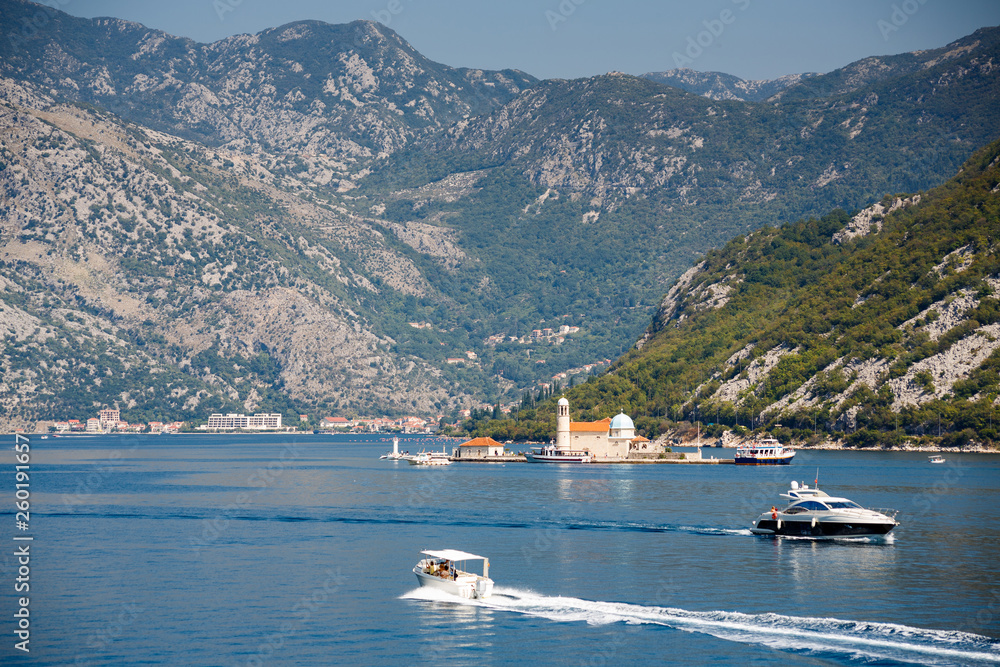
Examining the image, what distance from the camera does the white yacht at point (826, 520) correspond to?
309 feet

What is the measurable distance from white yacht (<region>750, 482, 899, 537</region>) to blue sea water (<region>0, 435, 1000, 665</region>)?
56.8 inches

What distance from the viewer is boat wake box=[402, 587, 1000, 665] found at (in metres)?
55.1

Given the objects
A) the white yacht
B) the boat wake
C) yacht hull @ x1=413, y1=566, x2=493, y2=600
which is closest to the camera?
the boat wake

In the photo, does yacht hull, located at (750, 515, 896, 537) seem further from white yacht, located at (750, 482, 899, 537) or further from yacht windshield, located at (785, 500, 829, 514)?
yacht windshield, located at (785, 500, 829, 514)

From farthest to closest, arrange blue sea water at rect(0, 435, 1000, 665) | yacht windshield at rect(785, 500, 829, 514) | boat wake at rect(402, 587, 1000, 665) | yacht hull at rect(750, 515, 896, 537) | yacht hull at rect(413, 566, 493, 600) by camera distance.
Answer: yacht windshield at rect(785, 500, 829, 514) < yacht hull at rect(750, 515, 896, 537) < yacht hull at rect(413, 566, 493, 600) < blue sea water at rect(0, 435, 1000, 665) < boat wake at rect(402, 587, 1000, 665)

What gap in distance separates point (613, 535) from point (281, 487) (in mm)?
74932

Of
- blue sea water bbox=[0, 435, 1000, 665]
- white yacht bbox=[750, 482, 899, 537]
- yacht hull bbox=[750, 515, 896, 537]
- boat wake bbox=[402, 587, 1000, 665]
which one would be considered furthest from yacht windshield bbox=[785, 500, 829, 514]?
boat wake bbox=[402, 587, 1000, 665]

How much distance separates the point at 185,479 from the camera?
7116 inches

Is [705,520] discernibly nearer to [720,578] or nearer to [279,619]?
[720,578]

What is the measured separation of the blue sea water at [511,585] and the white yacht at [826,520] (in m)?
1.44

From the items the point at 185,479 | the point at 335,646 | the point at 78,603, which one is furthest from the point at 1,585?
the point at 185,479

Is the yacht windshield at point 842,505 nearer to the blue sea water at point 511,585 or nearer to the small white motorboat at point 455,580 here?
the blue sea water at point 511,585

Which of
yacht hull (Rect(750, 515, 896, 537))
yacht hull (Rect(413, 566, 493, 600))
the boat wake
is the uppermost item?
yacht hull (Rect(750, 515, 896, 537))

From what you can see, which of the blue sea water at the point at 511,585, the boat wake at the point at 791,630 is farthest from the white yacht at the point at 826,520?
the boat wake at the point at 791,630
